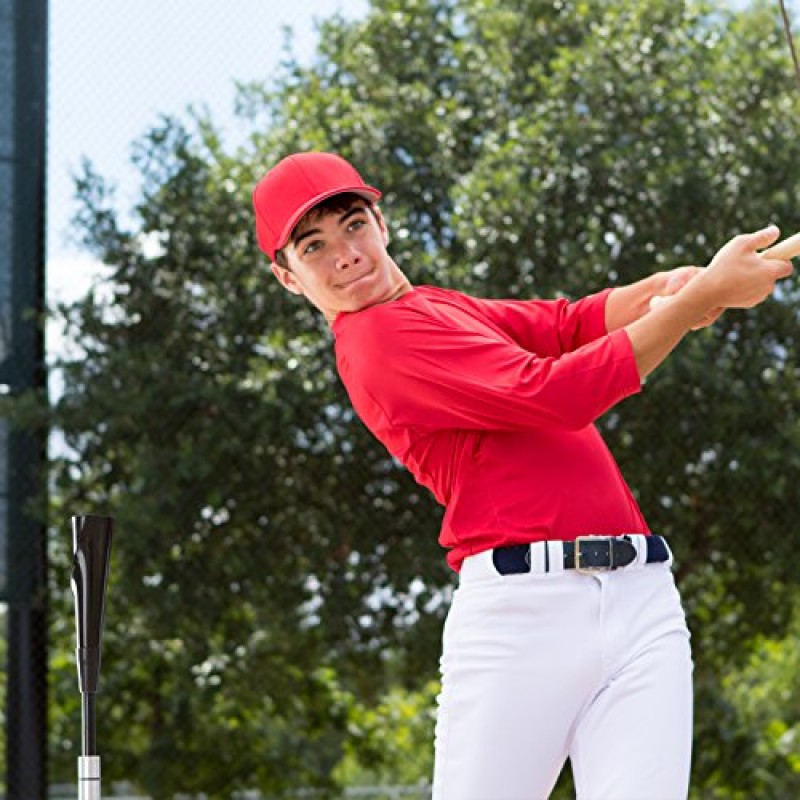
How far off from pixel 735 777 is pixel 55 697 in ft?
6.39

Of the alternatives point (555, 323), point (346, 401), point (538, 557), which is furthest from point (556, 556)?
point (346, 401)

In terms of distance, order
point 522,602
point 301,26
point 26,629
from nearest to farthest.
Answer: point 522,602 < point 26,629 < point 301,26

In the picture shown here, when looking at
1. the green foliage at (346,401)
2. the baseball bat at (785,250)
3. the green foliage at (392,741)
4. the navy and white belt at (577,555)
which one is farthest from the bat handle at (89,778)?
the green foliage at (392,741)

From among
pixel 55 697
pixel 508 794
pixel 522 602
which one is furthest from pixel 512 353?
pixel 55 697

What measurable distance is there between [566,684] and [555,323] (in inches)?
17.9

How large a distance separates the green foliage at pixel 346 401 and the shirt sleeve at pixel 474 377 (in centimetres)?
266

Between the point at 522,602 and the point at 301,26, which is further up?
the point at 301,26

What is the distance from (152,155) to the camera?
4.68 m

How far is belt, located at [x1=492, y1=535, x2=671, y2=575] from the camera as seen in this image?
157 cm

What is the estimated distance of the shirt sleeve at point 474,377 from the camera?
1.57 meters

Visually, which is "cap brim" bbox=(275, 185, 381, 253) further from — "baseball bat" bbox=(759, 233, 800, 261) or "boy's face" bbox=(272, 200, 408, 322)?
"baseball bat" bbox=(759, 233, 800, 261)

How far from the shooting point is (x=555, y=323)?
6.09ft

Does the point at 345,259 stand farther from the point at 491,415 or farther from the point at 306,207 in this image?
the point at 491,415

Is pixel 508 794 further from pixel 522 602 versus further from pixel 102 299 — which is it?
pixel 102 299
